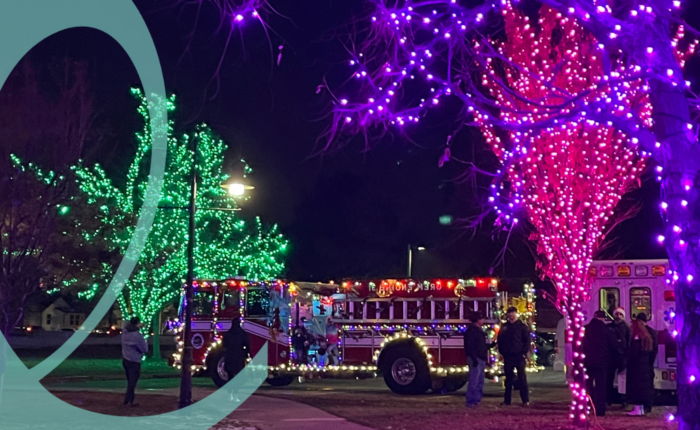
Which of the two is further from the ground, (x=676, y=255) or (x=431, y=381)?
(x=676, y=255)

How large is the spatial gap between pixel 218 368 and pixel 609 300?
944 cm

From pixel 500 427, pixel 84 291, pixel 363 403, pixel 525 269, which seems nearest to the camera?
pixel 500 427

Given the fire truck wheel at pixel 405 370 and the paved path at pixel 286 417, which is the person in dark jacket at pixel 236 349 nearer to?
the paved path at pixel 286 417

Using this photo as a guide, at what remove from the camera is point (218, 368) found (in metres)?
20.6

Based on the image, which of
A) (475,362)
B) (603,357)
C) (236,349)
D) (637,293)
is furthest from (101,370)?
(603,357)

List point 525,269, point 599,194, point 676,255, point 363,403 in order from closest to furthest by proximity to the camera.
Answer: point 676,255
point 363,403
point 599,194
point 525,269

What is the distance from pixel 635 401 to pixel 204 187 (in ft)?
70.6

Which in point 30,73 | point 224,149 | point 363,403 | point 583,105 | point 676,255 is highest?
point 224,149

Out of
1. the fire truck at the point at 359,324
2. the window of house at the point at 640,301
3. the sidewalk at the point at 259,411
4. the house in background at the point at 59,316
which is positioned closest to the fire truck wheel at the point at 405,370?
the fire truck at the point at 359,324

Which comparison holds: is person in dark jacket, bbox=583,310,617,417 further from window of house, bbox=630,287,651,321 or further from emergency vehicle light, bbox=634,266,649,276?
emergency vehicle light, bbox=634,266,649,276

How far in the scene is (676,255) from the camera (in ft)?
27.8

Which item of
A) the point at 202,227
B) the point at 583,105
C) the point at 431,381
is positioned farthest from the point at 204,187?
the point at 583,105

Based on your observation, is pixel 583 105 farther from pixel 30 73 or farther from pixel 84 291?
pixel 84 291

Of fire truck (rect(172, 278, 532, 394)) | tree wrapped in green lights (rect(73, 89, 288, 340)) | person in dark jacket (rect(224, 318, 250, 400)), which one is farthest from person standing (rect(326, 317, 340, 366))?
tree wrapped in green lights (rect(73, 89, 288, 340))
